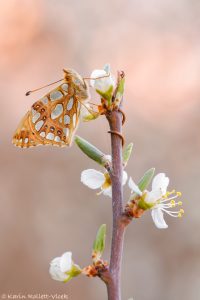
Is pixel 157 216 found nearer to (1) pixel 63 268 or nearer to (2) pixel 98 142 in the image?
(1) pixel 63 268

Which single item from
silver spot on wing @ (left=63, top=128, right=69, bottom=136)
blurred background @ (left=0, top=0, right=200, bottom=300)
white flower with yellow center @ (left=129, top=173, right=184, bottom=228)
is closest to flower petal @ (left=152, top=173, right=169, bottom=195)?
white flower with yellow center @ (left=129, top=173, right=184, bottom=228)

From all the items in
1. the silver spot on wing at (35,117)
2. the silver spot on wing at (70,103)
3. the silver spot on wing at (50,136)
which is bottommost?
the silver spot on wing at (50,136)

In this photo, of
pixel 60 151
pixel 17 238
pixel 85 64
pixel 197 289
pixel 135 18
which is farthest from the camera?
pixel 135 18

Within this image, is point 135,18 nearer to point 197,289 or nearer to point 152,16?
point 152,16

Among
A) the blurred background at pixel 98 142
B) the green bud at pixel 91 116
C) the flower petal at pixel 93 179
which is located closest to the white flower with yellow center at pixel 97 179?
the flower petal at pixel 93 179

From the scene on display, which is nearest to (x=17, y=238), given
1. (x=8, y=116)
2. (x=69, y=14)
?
(x=8, y=116)

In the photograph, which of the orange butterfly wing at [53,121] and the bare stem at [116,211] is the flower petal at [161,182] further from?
the orange butterfly wing at [53,121]

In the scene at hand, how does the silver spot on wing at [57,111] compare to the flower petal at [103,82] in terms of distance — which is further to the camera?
the silver spot on wing at [57,111]
